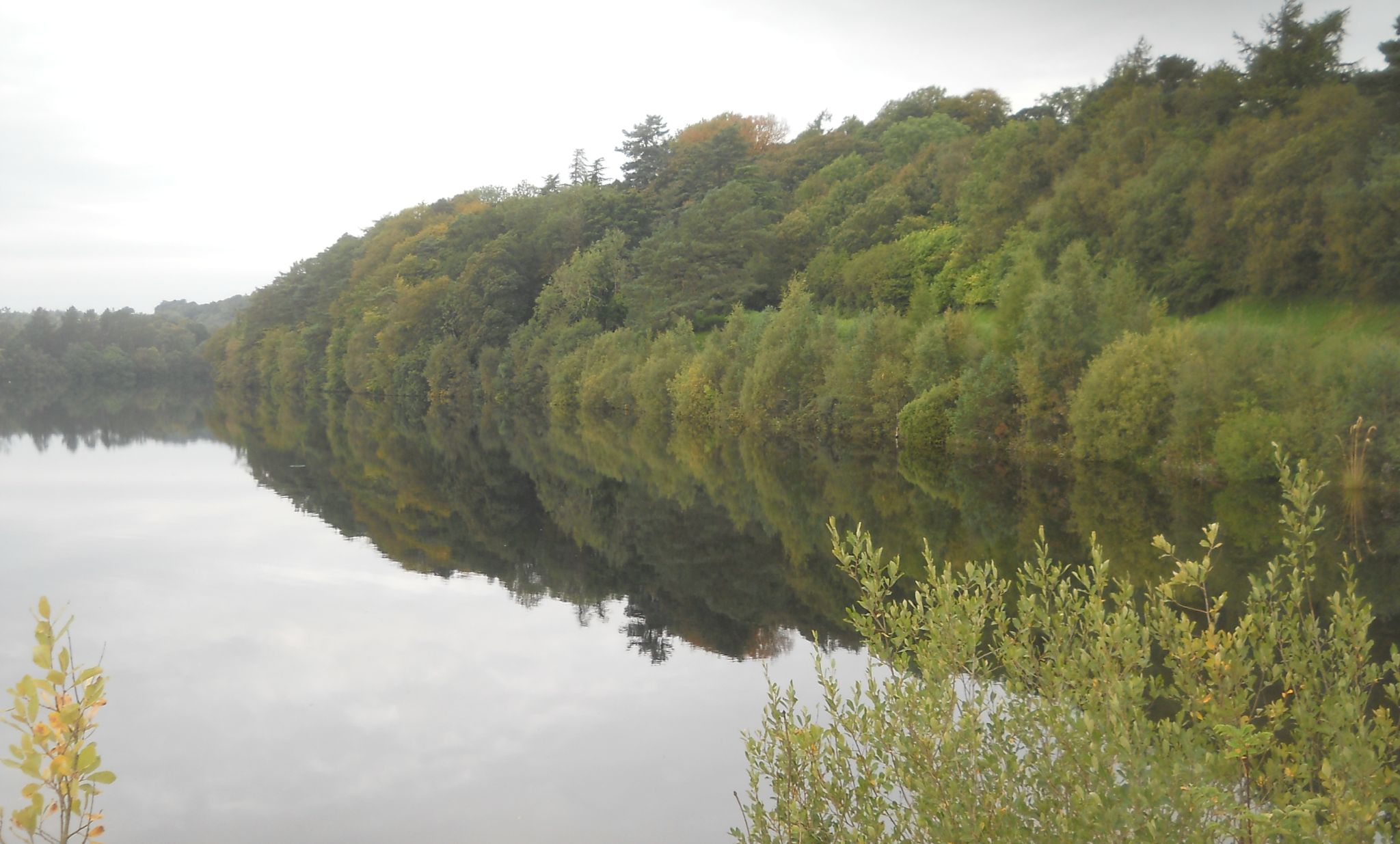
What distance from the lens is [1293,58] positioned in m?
46.4

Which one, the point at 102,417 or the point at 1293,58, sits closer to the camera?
the point at 1293,58

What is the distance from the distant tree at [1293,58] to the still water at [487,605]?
25.8 m

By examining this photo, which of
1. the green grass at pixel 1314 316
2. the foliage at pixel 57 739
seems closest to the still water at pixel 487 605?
the foliage at pixel 57 739

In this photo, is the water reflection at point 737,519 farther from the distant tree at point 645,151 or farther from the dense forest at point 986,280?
the distant tree at point 645,151

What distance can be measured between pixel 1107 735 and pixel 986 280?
5345 centimetres

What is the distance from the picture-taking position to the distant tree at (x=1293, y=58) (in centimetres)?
4534

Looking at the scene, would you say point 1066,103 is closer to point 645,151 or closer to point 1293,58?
point 1293,58

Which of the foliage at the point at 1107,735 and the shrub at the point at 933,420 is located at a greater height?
the foliage at the point at 1107,735

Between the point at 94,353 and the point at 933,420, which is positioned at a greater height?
the point at 94,353

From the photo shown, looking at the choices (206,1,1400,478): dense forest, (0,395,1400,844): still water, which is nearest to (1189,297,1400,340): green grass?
(206,1,1400,478): dense forest

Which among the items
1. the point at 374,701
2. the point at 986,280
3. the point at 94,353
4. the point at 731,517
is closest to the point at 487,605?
the point at 374,701

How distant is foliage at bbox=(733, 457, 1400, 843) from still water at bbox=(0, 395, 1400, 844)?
14.0ft

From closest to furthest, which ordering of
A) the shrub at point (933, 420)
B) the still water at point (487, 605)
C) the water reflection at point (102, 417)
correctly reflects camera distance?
1. the still water at point (487, 605)
2. the shrub at point (933, 420)
3. the water reflection at point (102, 417)

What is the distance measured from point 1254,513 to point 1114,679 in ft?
76.2
